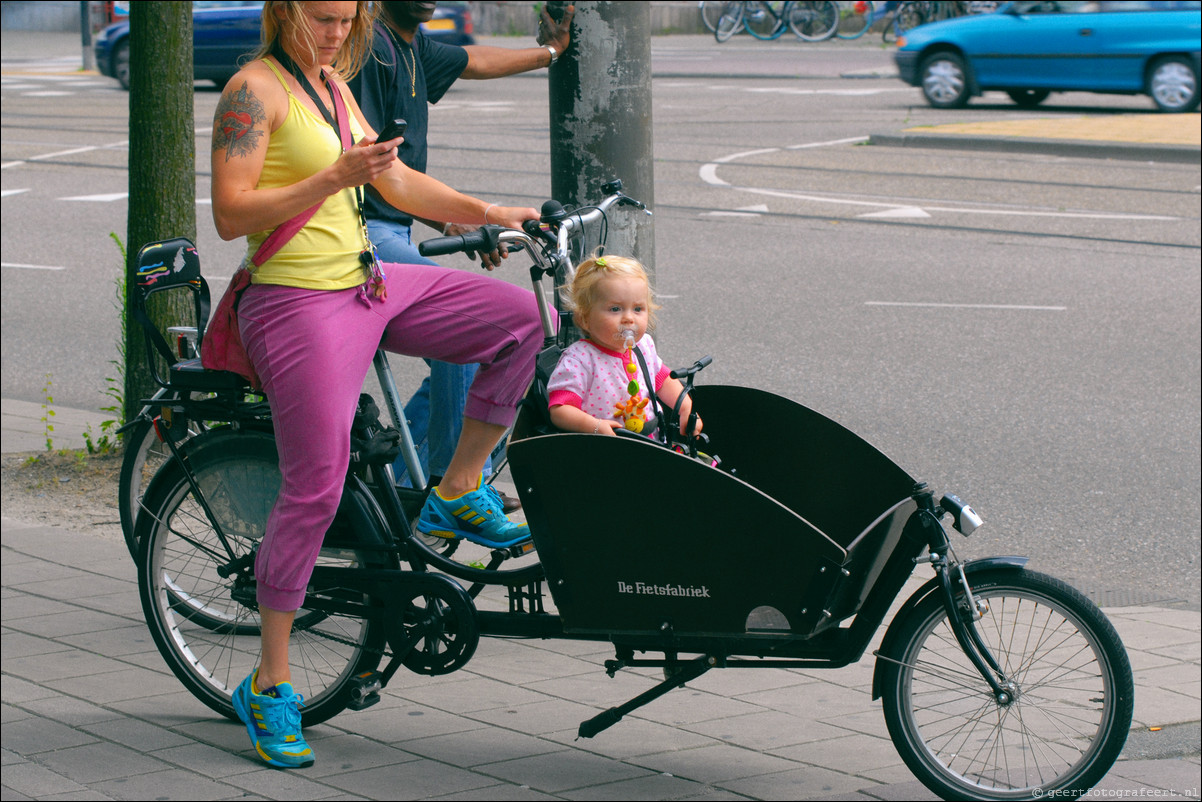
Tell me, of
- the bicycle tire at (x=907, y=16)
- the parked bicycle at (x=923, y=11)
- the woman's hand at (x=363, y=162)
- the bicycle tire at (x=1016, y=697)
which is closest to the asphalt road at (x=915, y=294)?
the bicycle tire at (x=1016, y=697)

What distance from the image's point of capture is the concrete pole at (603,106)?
425 centimetres

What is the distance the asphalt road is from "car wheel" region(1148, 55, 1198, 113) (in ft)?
3.72

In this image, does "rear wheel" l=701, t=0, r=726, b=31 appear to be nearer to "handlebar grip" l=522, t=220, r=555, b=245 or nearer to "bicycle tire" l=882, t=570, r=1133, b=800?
"handlebar grip" l=522, t=220, r=555, b=245

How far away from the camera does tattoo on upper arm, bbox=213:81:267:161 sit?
327cm

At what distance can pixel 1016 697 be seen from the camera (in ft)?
10.6

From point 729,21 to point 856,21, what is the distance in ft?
9.19

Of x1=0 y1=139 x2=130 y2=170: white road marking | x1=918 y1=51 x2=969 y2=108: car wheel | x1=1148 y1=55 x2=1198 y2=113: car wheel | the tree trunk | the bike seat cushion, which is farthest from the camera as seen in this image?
x1=918 y1=51 x2=969 y2=108: car wheel

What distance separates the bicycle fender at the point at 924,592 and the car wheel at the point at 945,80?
16372 millimetres

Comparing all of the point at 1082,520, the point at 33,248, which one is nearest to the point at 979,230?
the point at 1082,520

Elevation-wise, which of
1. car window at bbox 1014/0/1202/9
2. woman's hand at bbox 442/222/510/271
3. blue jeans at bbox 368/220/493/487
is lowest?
blue jeans at bbox 368/220/493/487

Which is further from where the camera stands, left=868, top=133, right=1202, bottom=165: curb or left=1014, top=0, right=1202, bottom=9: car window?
left=1014, top=0, right=1202, bottom=9: car window

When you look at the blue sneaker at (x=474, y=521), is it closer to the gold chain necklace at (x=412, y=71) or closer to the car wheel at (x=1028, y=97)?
the gold chain necklace at (x=412, y=71)

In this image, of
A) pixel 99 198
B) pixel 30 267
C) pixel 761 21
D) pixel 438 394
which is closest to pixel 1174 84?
pixel 99 198

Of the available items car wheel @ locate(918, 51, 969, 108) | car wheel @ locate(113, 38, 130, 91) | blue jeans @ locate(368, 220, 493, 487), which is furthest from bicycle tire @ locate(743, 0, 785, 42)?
blue jeans @ locate(368, 220, 493, 487)
